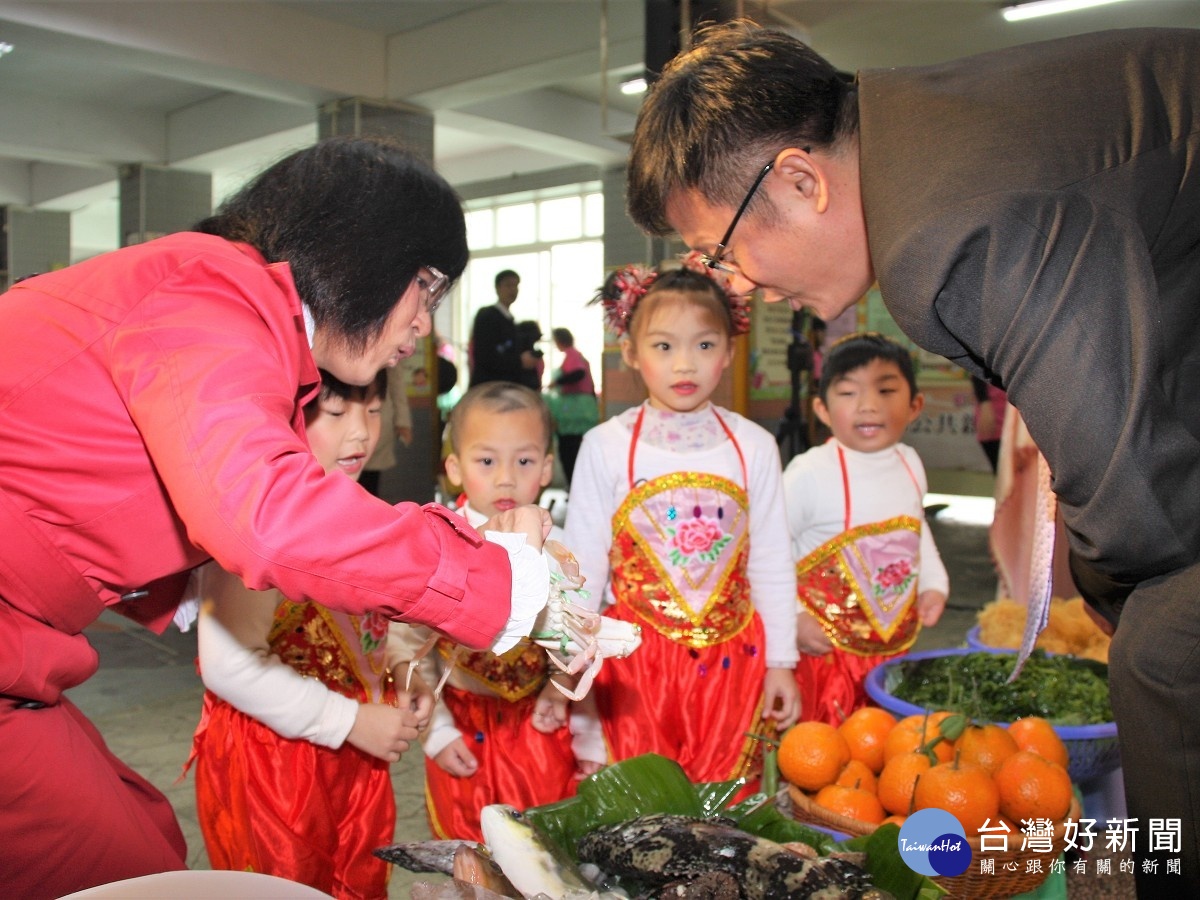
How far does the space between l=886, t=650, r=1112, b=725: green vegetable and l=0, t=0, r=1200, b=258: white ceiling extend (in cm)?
280

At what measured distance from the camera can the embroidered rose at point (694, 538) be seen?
7.50 ft

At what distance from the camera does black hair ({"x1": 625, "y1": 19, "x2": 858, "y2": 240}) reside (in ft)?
4.16

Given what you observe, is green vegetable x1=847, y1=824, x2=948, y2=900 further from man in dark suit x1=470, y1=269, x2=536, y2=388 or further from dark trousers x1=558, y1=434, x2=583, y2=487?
dark trousers x1=558, y1=434, x2=583, y2=487

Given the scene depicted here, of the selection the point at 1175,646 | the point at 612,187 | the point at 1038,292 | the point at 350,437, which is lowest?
the point at 1175,646

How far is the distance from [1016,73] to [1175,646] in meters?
0.63

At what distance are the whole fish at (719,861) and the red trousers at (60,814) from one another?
0.54 meters

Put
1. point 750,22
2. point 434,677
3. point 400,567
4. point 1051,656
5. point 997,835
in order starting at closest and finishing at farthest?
1. point 400,567
2. point 997,835
3. point 750,22
4. point 434,677
5. point 1051,656

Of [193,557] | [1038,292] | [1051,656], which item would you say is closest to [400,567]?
[193,557]

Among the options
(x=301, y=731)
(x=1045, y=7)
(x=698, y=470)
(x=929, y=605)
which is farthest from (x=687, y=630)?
(x=1045, y=7)

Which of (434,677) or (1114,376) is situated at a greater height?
(1114,376)

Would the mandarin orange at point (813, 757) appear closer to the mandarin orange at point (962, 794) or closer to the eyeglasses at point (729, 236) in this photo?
the mandarin orange at point (962, 794)

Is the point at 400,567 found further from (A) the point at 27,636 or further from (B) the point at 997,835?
(B) the point at 997,835

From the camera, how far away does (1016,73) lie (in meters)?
1.07

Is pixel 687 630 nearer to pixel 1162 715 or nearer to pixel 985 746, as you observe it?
pixel 985 746
